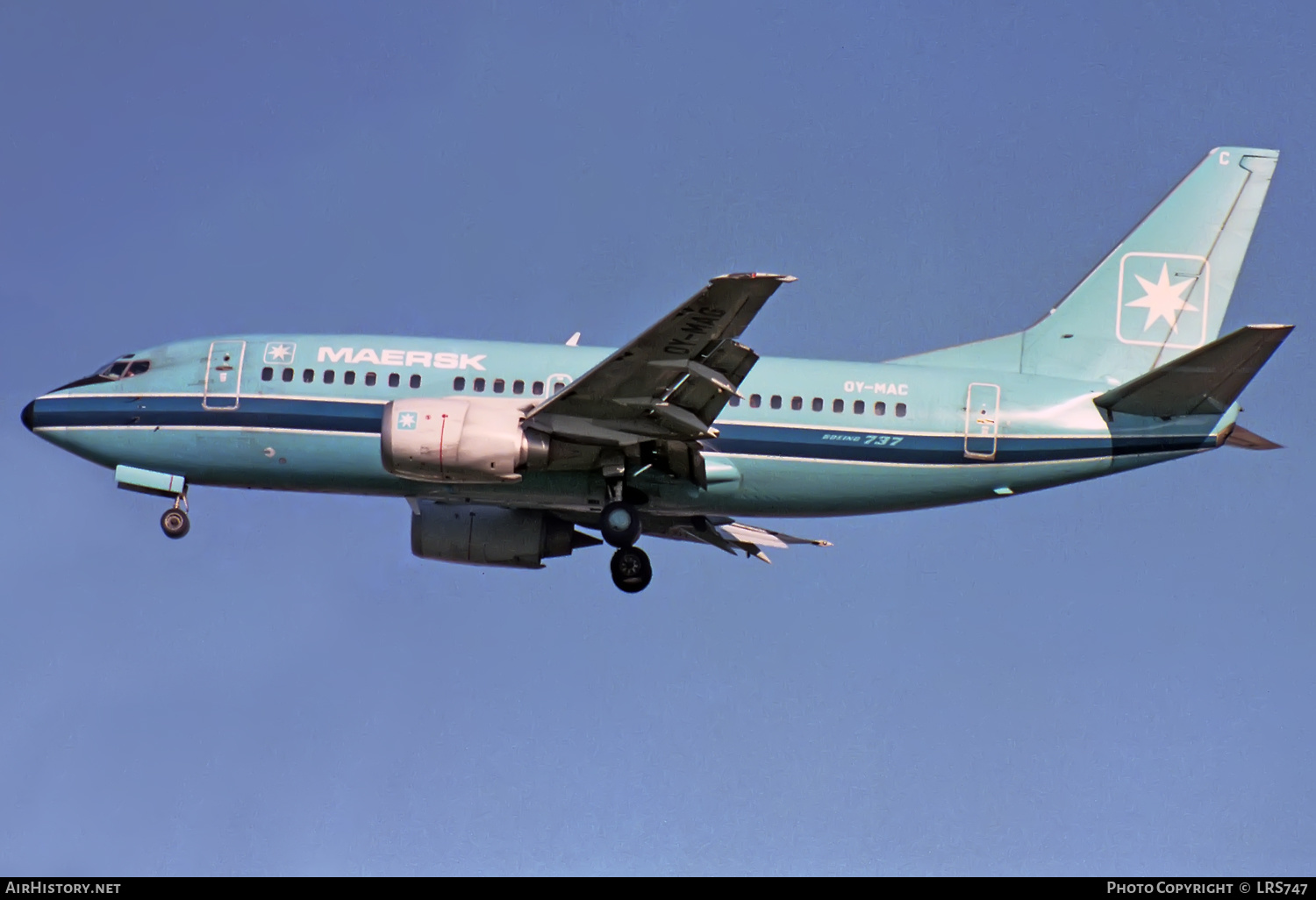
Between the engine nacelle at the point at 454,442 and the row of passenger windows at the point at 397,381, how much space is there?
1.72m

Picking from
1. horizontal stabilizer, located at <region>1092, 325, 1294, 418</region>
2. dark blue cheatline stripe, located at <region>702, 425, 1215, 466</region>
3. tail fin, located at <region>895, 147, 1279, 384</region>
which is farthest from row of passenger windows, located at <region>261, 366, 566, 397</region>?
horizontal stabilizer, located at <region>1092, 325, 1294, 418</region>

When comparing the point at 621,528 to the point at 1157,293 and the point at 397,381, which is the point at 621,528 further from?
the point at 1157,293

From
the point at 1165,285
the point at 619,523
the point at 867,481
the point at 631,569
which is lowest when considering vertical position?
the point at 631,569

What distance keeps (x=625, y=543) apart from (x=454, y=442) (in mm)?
4491

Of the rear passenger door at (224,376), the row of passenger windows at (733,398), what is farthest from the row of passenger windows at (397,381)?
the rear passenger door at (224,376)

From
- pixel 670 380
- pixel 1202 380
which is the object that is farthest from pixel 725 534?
pixel 1202 380

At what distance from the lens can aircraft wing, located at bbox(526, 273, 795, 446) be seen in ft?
106

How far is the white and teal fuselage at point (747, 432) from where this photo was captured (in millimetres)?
37219

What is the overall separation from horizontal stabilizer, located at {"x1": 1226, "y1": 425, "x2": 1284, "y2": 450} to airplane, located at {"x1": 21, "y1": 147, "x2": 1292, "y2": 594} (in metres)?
0.04

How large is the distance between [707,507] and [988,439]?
5878 mm

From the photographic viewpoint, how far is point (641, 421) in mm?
35938

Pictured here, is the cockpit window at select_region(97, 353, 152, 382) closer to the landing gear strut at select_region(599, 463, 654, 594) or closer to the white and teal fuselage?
the white and teal fuselage

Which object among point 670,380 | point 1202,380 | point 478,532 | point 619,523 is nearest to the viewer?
point 670,380

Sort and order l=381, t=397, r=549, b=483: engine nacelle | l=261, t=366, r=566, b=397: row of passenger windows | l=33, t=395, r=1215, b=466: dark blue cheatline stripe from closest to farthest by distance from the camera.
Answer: l=381, t=397, r=549, b=483: engine nacelle, l=33, t=395, r=1215, b=466: dark blue cheatline stripe, l=261, t=366, r=566, b=397: row of passenger windows
